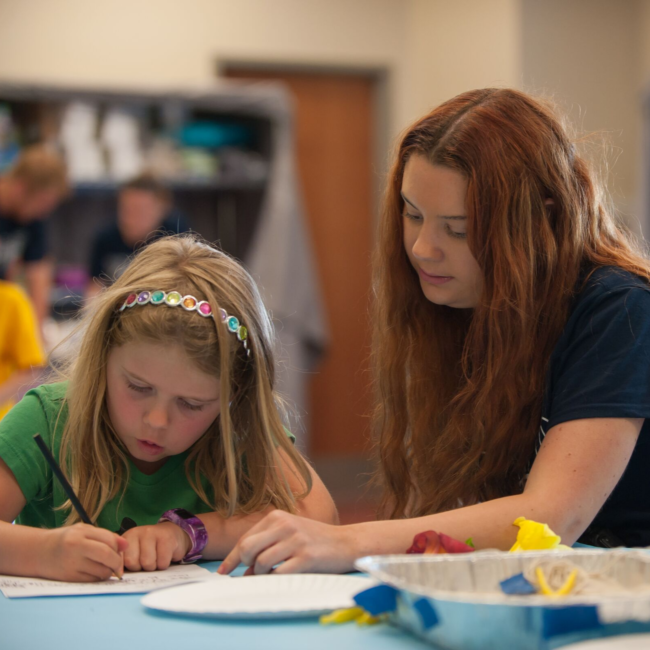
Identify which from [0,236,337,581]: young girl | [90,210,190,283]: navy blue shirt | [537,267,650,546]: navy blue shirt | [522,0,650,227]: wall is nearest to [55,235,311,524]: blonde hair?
[0,236,337,581]: young girl

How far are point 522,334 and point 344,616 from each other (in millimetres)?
540

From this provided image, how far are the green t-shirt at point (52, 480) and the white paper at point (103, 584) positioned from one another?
0.21 metres

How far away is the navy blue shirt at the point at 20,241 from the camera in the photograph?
345 cm

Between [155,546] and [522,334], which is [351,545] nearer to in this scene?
[155,546]

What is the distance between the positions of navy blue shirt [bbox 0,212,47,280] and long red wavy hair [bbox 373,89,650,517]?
2.47m

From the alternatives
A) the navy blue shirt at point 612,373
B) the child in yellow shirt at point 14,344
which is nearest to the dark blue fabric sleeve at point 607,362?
the navy blue shirt at point 612,373

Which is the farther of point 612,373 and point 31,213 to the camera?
point 31,213

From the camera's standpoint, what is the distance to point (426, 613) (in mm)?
664

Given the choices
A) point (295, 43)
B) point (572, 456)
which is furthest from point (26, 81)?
point (572, 456)

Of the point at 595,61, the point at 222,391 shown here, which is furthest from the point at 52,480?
the point at 595,61

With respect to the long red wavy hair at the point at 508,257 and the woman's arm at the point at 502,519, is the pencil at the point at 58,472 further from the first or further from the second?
the long red wavy hair at the point at 508,257

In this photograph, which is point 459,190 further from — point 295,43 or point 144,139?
point 295,43

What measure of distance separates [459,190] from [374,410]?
1.42 ft

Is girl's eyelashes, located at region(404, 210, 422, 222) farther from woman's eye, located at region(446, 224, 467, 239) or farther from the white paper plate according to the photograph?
the white paper plate
